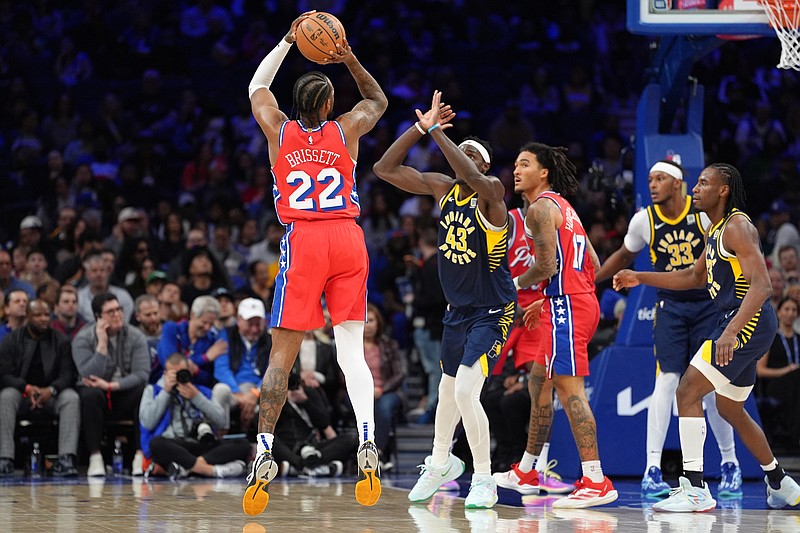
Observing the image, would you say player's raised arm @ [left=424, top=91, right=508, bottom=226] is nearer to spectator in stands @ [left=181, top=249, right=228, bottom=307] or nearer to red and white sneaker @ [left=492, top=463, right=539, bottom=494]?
red and white sneaker @ [left=492, top=463, right=539, bottom=494]

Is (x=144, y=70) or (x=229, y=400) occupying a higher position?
(x=144, y=70)

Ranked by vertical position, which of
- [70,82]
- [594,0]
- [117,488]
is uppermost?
[594,0]

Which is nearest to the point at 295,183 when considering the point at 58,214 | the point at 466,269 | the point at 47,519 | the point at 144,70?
A: the point at 466,269

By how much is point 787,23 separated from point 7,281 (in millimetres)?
8520

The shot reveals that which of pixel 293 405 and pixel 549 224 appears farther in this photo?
pixel 293 405

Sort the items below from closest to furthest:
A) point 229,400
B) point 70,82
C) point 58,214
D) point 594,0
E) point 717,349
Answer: point 717,349
point 229,400
point 58,214
point 70,82
point 594,0

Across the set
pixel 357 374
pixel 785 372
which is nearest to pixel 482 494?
pixel 357 374

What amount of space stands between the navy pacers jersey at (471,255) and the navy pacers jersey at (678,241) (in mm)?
1535

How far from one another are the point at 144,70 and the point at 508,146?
6.19 metres

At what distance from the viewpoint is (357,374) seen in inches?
299

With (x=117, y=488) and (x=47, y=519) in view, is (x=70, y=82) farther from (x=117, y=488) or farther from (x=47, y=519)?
(x=47, y=519)

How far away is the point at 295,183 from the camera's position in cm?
764

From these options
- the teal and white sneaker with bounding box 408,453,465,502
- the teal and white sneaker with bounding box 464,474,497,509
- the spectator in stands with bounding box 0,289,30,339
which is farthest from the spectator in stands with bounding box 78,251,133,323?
the teal and white sneaker with bounding box 464,474,497,509

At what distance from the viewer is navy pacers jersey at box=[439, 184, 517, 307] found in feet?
27.8
